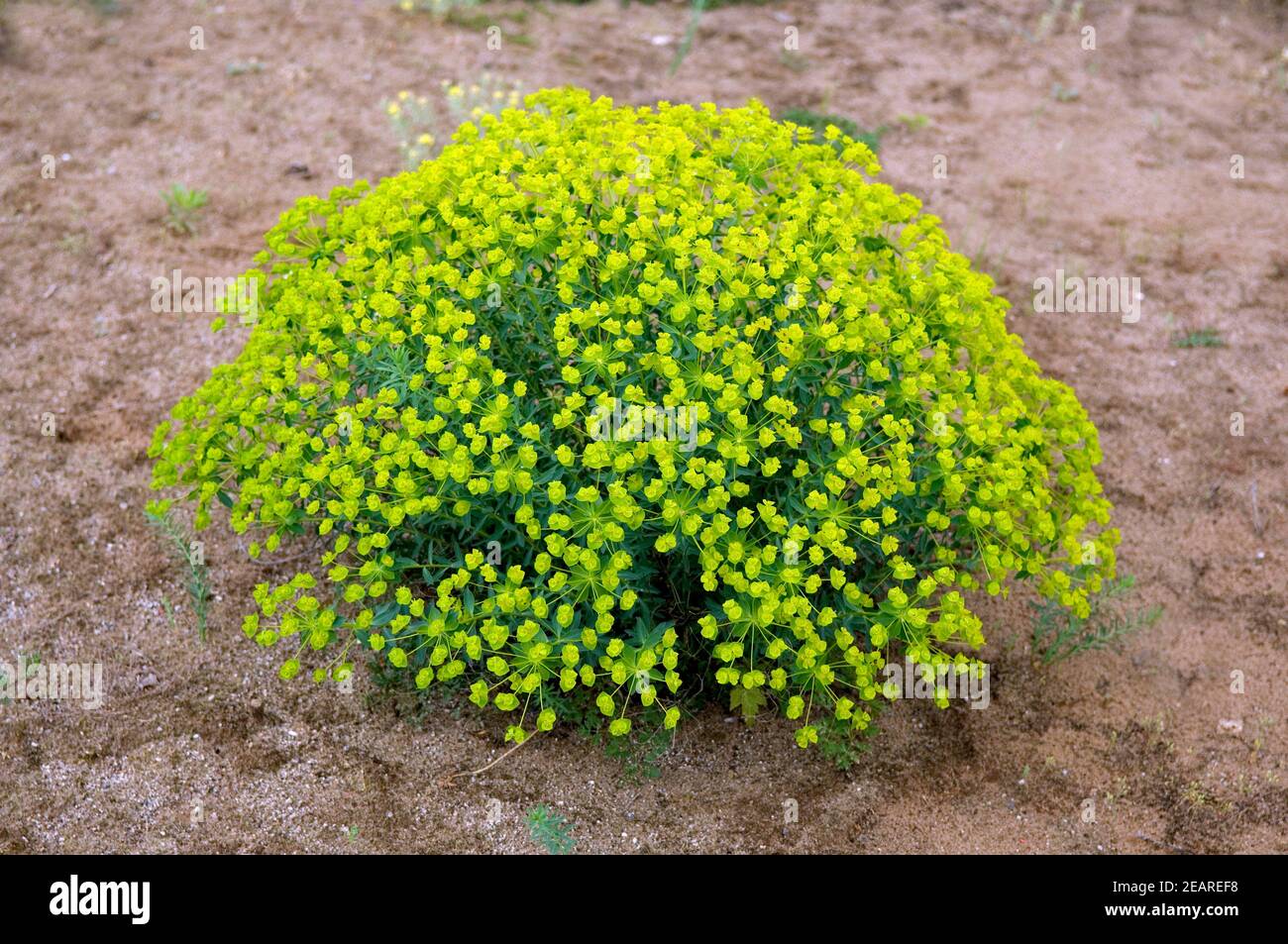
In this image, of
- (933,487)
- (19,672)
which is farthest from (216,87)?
(933,487)

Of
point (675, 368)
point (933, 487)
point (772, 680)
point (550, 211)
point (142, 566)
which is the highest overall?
point (550, 211)

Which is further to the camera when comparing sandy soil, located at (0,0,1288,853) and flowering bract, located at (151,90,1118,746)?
sandy soil, located at (0,0,1288,853)

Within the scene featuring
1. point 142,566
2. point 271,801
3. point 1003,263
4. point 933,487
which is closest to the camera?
point 933,487

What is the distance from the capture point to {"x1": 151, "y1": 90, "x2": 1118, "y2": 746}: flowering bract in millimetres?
2791

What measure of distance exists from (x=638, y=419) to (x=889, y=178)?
159 inches

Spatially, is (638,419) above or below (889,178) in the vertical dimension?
below

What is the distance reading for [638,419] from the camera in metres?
2.77

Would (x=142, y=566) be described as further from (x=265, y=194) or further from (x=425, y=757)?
(x=265, y=194)

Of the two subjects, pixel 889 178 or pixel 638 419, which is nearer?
pixel 638 419

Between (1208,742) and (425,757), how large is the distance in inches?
98.2

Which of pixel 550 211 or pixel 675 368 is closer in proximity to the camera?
pixel 675 368

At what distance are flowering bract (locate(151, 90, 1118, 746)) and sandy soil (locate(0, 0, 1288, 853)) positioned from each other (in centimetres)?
46

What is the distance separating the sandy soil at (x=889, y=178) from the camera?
3.32 metres

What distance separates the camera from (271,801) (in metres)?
3.28
